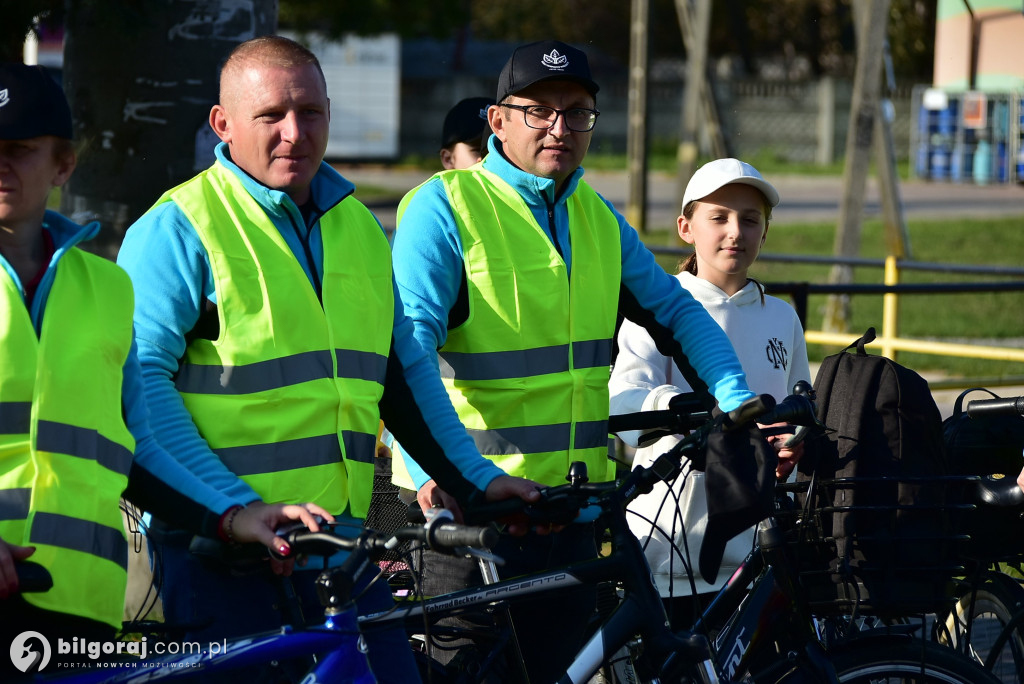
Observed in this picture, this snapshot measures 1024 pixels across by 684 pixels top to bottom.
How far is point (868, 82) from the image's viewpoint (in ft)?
40.3

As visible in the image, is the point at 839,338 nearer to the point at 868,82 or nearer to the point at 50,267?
the point at 868,82

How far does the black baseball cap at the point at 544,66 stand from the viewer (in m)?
3.37

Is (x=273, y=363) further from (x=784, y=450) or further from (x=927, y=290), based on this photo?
(x=927, y=290)

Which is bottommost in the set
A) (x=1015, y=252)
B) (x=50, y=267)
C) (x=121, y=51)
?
(x=1015, y=252)

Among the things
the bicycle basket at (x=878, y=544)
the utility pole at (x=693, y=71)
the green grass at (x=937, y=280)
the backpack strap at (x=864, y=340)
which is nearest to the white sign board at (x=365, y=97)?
the green grass at (x=937, y=280)

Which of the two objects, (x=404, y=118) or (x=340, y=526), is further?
(x=404, y=118)

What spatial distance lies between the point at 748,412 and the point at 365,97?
28740mm

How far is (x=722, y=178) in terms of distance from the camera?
4.10 meters

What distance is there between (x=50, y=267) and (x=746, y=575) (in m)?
1.83

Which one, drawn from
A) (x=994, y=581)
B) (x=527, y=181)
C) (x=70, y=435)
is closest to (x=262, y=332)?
(x=70, y=435)

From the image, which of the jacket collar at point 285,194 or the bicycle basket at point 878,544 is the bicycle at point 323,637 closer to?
the jacket collar at point 285,194

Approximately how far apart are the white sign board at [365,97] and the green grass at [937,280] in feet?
41.8

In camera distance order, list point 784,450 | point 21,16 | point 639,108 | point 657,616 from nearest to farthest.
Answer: point 657,616 → point 784,450 → point 21,16 → point 639,108

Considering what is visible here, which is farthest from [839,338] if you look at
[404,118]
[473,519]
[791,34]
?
[791,34]
